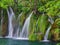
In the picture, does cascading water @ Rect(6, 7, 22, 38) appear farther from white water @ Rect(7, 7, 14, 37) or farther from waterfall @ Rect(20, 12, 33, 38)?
waterfall @ Rect(20, 12, 33, 38)

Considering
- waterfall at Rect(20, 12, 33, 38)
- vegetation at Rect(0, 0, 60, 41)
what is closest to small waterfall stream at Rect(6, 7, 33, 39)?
waterfall at Rect(20, 12, 33, 38)

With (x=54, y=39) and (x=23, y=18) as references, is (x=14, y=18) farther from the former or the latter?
(x=54, y=39)

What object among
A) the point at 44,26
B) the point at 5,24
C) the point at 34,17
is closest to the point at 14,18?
the point at 5,24

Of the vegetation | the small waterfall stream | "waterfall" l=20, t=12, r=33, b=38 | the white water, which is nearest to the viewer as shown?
the vegetation

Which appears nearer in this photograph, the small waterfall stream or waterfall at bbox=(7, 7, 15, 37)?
the small waterfall stream

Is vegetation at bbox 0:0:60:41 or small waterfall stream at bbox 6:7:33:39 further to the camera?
small waterfall stream at bbox 6:7:33:39

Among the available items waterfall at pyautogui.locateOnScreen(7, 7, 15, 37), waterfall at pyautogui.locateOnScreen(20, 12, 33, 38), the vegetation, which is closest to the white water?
waterfall at pyautogui.locateOnScreen(7, 7, 15, 37)

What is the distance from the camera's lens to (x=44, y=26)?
16.6 metres

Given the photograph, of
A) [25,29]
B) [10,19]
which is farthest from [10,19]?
[25,29]

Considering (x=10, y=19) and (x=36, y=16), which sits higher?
(x=36, y=16)

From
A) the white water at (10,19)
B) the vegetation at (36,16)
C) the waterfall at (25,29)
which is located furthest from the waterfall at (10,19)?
the waterfall at (25,29)

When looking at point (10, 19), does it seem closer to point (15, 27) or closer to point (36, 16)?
point (15, 27)

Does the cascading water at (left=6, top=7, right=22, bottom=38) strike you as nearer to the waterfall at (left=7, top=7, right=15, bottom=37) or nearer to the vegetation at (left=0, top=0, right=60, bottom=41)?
the waterfall at (left=7, top=7, right=15, bottom=37)

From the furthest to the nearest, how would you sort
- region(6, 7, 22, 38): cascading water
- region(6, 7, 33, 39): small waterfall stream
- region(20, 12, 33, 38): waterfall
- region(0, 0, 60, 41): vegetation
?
region(6, 7, 22, 38): cascading water → region(6, 7, 33, 39): small waterfall stream → region(20, 12, 33, 38): waterfall → region(0, 0, 60, 41): vegetation
